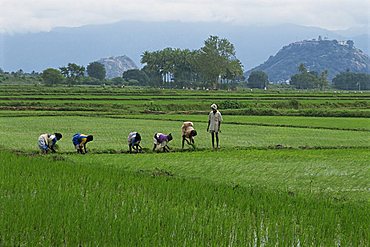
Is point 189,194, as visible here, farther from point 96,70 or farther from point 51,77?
point 96,70

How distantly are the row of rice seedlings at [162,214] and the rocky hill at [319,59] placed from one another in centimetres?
14945

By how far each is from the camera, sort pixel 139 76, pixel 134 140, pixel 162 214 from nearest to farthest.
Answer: pixel 162 214
pixel 134 140
pixel 139 76

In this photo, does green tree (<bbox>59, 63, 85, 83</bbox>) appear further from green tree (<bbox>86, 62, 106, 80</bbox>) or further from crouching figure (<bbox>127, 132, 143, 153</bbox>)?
crouching figure (<bbox>127, 132, 143, 153</bbox>)

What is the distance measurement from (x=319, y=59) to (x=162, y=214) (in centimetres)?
16478

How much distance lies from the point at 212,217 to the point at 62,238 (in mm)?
1893

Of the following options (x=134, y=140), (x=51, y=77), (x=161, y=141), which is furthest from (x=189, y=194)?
(x=51, y=77)

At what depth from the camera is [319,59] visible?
164 meters

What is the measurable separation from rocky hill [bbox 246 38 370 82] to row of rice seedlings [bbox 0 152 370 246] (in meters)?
149

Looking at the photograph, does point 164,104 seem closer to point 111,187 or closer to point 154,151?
point 154,151

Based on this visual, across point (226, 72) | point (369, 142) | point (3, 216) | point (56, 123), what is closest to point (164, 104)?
point (56, 123)

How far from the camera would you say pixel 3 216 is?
5.85 m

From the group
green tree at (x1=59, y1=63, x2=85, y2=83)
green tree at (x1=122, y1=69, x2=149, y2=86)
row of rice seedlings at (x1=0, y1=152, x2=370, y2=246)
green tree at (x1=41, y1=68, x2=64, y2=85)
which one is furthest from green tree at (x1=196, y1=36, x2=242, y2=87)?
row of rice seedlings at (x1=0, y1=152, x2=370, y2=246)

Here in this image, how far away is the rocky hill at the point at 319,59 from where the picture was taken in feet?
519

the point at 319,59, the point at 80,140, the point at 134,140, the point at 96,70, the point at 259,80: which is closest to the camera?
the point at 80,140
